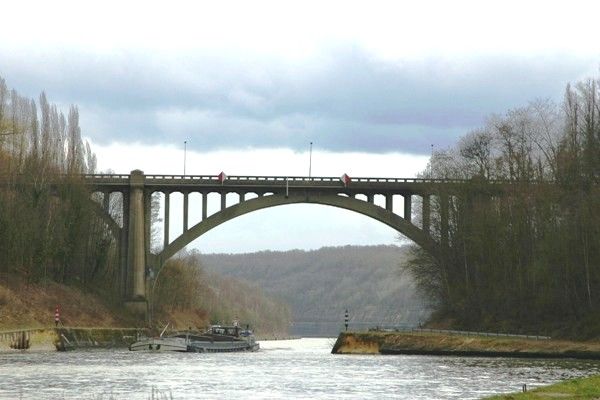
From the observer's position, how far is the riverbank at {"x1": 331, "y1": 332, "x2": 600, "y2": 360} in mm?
77188

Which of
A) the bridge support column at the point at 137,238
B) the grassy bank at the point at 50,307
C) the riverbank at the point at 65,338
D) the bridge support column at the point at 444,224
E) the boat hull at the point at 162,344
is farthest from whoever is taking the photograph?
the bridge support column at the point at 137,238

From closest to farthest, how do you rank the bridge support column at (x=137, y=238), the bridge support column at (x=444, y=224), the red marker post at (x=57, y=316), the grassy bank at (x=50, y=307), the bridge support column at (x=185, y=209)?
1. the red marker post at (x=57, y=316)
2. the grassy bank at (x=50, y=307)
3. the bridge support column at (x=444, y=224)
4. the bridge support column at (x=185, y=209)
5. the bridge support column at (x=137, y=238)

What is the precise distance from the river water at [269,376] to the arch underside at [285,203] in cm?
2633

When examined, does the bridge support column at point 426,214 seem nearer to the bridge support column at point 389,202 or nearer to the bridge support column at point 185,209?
the bridge support column at point 389,202

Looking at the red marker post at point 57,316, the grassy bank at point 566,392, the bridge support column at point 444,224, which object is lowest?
the grassy bank at point 566,392

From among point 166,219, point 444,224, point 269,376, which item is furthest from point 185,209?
point 269,376

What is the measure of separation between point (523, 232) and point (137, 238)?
35.8 metres

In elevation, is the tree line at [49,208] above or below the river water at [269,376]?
above

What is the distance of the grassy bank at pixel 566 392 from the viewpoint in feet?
118

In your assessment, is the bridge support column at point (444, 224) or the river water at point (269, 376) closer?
the river water at point (269, 376)

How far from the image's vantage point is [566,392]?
124ft

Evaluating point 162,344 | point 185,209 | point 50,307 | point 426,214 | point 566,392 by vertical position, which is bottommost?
point 566,392

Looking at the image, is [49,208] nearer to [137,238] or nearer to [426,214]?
[137,238]

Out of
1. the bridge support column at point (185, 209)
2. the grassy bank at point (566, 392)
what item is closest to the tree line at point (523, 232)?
the bridge support column at point (185, 209)
